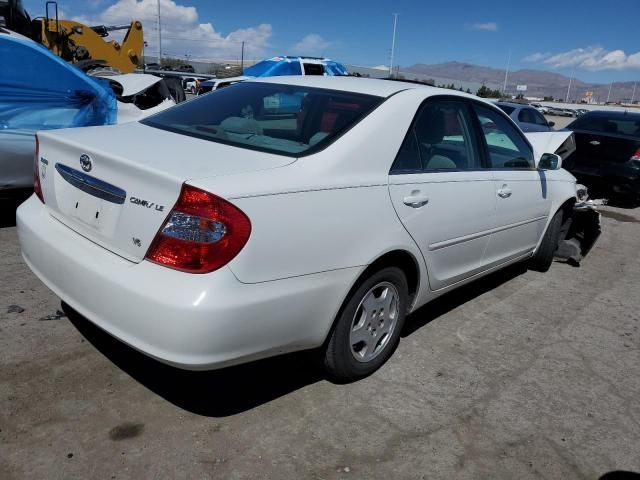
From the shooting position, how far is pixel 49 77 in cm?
521

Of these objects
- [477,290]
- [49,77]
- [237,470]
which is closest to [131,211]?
[237,470]

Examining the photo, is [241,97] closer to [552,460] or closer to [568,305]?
[552,460]

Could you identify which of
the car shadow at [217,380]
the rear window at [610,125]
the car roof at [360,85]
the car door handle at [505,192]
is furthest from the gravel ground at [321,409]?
the rear window at [610,125]

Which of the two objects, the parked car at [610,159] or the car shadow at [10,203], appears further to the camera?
the parked car at [610,159]

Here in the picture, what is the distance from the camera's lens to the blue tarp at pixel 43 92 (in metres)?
4.92

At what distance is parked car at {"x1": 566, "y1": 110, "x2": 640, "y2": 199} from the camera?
853 centimetres

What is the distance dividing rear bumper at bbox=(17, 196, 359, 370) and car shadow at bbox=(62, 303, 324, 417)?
17.5 inches

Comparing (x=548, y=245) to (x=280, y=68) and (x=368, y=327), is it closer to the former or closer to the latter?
(x=368, y=327)

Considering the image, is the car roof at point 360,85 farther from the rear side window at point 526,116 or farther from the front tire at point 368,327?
the rear side window at point 526,116

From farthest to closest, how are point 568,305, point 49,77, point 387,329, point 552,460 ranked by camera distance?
point 49,77, point 568,305, point 387,329, point 552,460

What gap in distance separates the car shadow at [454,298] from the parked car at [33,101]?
12.0 feet

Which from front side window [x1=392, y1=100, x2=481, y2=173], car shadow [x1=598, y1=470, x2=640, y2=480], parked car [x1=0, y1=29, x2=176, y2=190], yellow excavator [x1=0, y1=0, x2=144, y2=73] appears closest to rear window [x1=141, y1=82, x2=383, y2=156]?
front side window [x1=392, y1=100, x2=481, y2=173]

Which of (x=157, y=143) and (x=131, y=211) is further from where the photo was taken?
(x=157, y=143)

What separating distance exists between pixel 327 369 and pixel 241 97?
174 cm
